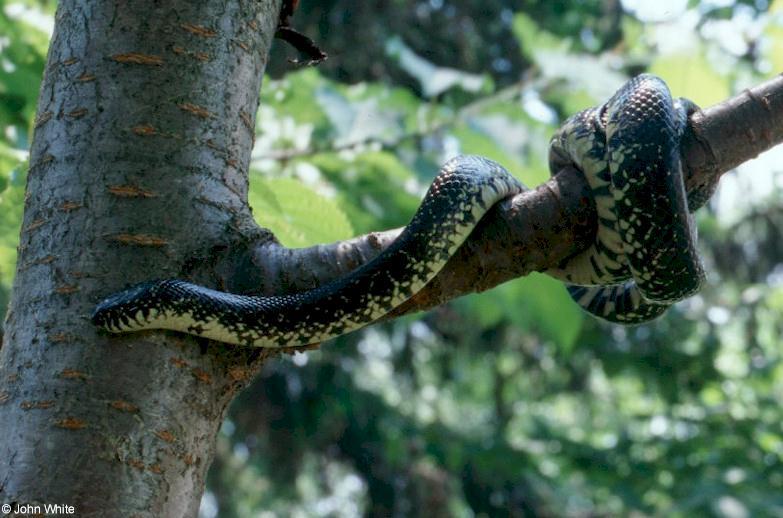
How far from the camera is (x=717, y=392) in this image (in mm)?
10297

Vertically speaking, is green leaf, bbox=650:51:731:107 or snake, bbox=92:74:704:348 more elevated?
green leaf, bbox=650:51:731:107

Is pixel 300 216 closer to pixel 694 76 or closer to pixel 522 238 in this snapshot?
pixel 522 238

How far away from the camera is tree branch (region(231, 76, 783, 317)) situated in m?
2.21

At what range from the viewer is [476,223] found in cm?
232

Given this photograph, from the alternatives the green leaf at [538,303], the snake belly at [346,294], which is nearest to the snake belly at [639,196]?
the snake belly at [346,294]

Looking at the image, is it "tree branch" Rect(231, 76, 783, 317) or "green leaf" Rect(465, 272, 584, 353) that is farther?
"green leaf" Rect(465, 272, 584, 353)

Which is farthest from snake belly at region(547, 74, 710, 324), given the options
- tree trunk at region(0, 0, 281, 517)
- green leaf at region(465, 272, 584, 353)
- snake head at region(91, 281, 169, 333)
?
green leaf at region(465, 272, 584, 353)

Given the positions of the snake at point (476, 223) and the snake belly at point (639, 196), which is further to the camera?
the snake belly at point (639, 196)

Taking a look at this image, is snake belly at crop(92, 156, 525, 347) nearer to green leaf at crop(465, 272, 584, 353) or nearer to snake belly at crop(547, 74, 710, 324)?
snake belly at crop(547, 74, 710, 324)

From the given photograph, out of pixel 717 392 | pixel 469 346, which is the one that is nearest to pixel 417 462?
pixel 469 346

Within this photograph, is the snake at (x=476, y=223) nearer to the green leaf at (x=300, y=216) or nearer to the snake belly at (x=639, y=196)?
the snake belly at (x=639, y=196)

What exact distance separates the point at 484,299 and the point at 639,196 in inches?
101

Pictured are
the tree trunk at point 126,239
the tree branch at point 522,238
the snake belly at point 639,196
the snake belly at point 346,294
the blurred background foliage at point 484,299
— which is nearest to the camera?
the tree trunk at point 126,239

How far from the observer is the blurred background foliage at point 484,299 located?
417 cm
